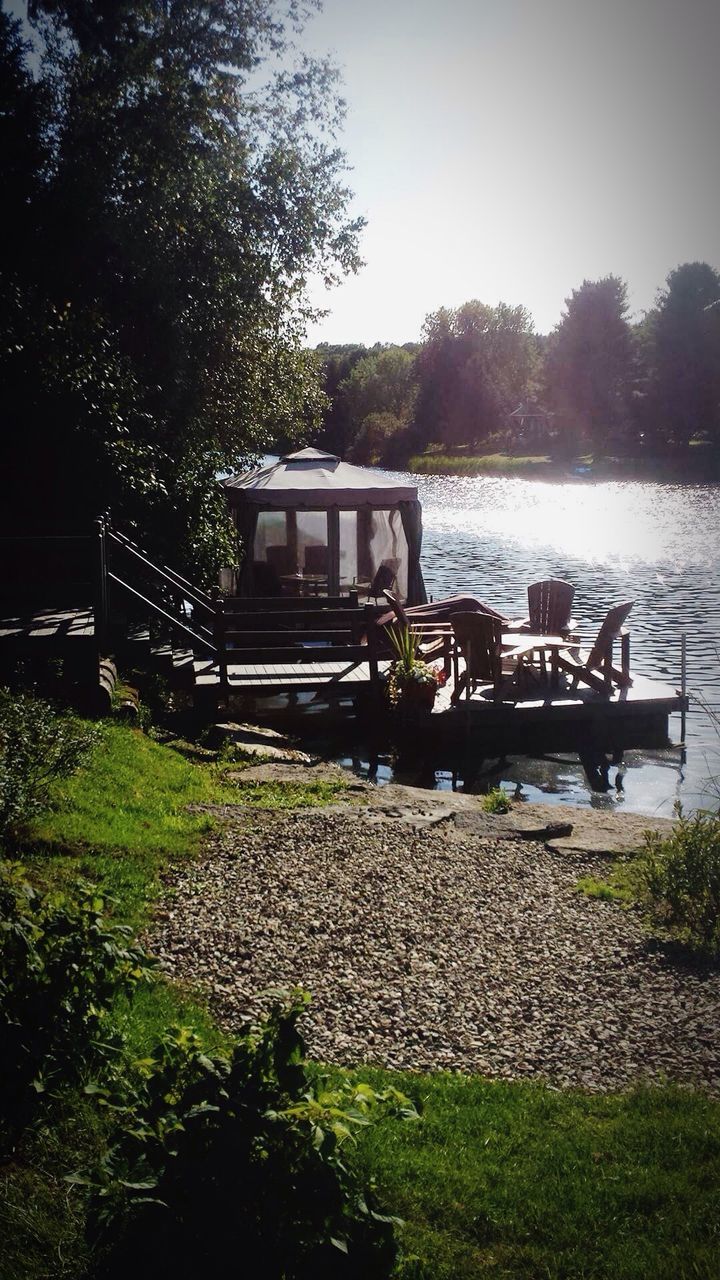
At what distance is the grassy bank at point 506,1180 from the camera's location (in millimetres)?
2896

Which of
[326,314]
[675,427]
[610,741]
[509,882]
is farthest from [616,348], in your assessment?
[509,882]

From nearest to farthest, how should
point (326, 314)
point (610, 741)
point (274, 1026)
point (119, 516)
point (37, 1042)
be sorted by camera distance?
1. point (274, 1026)
2. point (37, 1042)
3. point (610, 741)
4. point (119, 516)
5. point (326, 314)

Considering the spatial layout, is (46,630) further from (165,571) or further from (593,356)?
(593,356)

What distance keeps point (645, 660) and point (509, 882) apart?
13.3 meters

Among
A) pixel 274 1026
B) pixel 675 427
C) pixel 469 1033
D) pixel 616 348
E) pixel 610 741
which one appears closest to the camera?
pixel 274 1026

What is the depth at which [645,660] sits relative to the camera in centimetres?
1909

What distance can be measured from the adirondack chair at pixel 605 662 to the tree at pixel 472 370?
2145 inches

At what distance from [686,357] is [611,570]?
89.7 ft

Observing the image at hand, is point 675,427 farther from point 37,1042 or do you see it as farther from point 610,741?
point 37,1042

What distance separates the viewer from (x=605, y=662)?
14.2 m

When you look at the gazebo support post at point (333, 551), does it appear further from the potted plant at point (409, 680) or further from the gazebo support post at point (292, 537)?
the potted plant at point (409, 680)

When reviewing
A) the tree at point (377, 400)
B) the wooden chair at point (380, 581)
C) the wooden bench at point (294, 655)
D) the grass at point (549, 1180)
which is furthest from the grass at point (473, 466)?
the grass at point (549, 1180)

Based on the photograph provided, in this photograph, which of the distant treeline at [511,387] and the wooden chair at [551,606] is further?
the distant treeline at [511,387]

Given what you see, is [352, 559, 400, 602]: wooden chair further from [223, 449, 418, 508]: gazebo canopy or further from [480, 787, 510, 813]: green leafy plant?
[480, 787, 510, 813]: green leafy plant
